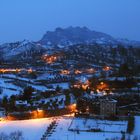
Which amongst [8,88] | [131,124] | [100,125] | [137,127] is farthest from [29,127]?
[8,88]

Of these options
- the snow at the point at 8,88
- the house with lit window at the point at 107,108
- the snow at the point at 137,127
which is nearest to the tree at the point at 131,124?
the snow at the point at 137,127

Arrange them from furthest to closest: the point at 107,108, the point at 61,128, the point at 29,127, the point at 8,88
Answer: the point at 8,88 < the point at 107,108 < the point at 29,127 < the point at 61,128

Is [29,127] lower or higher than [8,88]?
lower

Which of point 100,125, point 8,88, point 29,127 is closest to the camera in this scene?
point 29,127

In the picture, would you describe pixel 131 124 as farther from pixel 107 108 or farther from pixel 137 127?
pixel 107 108

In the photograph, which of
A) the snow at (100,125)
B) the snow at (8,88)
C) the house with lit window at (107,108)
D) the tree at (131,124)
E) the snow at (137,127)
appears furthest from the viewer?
the snow at (8,88)

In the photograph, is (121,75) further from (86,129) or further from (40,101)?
(86,129)

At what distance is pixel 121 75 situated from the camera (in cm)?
2166

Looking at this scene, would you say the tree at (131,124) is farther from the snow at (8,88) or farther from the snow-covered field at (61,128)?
the snow at (8,88)

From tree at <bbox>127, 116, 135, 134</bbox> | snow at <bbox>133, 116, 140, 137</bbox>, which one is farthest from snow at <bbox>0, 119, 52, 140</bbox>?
snow at <bbox>133, 116, 140, 137</bbox>

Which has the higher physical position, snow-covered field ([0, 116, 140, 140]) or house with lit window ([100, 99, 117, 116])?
house with lit window ([100, 99, 117, 116])

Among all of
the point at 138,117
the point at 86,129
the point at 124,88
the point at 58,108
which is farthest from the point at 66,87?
the point at 86,129

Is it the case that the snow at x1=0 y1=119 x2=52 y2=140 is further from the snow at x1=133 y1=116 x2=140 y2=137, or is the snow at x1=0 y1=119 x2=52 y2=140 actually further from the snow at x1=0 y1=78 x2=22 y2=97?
the snow at x1=0 y1=78 x2=22 y2=97

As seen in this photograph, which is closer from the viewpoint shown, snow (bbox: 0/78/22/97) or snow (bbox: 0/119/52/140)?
snow (bbox: 0/119/52/140)
